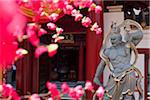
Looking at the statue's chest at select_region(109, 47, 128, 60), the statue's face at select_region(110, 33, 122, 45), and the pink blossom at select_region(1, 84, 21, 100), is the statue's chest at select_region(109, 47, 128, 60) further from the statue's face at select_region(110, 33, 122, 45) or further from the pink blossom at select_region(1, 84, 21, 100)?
the pink blossom at select_region(1, 84, 21, 100)

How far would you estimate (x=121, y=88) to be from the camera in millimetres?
2682

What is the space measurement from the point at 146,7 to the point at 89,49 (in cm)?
91

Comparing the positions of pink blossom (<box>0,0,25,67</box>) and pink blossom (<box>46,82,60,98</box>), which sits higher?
pink blossom (<box>0,0,25,67</box>)

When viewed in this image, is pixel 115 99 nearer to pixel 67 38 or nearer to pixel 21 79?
pixel 21 79

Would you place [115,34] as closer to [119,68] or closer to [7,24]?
[119,68]

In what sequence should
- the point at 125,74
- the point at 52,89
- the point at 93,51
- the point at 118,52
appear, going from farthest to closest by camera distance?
the point at 93,51 → the point at 118,52 → the point at 125,74 → the point at 52,89

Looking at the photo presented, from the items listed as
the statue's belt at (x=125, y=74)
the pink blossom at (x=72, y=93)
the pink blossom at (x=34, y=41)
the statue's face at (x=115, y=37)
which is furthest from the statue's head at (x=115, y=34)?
the pink blossom at (x=34, y=41)

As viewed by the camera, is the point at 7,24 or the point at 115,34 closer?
the point at 7,24

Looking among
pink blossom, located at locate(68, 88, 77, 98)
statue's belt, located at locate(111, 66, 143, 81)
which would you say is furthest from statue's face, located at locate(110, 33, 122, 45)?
pink blossom, located at locate(68, 88, 77, 98)

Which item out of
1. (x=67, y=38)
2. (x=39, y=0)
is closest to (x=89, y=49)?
(x=67, y=38)

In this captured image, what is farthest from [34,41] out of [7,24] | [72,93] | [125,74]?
[125,74]

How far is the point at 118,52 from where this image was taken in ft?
8.93

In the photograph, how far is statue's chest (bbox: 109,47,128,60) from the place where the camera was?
270 centimetres

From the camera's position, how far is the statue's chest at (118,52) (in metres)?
2.70
